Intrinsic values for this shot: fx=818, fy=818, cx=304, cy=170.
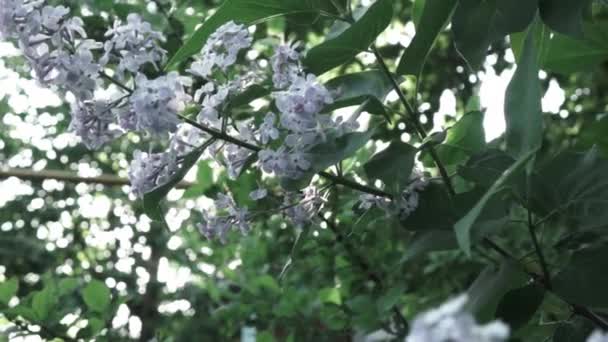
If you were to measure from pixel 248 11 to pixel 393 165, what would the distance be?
0.20 metres

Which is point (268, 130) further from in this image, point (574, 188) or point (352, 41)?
point (574, 188)

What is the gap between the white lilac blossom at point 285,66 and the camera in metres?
0.68

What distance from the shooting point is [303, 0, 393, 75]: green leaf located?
67 cm

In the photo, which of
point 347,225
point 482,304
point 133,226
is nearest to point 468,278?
point 347,225

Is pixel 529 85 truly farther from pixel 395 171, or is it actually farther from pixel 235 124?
pixel 235 124

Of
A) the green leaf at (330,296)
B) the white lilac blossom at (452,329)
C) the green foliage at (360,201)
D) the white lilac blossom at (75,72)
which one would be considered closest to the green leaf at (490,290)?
the green foliage at (360,201)

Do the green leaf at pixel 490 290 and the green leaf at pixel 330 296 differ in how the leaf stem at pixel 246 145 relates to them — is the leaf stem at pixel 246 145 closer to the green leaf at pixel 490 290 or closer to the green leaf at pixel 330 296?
the green leaf at pixel 490 290

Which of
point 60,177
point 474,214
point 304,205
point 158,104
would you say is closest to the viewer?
point 474,214


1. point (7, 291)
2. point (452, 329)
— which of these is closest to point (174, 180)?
point (452, 329)

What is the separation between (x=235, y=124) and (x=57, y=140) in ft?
4.07

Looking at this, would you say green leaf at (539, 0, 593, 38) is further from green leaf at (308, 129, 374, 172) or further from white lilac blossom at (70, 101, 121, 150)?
white lilac blossom at (70, 101, 121, 150)

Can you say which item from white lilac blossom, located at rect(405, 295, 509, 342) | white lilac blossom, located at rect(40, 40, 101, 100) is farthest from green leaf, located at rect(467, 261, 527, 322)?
white lilac blossom, located at rect(40, 40, 101, 100)

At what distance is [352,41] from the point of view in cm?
70

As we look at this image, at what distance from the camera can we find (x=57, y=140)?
1.85 meters
